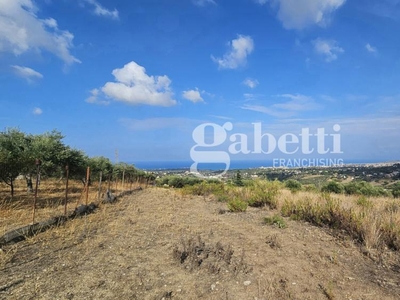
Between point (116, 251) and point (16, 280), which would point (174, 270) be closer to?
point (116, 251)

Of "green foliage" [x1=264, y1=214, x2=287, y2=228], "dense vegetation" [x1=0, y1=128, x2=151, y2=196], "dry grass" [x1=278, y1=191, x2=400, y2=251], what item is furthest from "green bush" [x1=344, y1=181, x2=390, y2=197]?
"dense vegetation" [x1=0, y1=128, x2=151, y2=196]

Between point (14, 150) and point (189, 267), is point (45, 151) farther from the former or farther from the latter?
point (189, 267)

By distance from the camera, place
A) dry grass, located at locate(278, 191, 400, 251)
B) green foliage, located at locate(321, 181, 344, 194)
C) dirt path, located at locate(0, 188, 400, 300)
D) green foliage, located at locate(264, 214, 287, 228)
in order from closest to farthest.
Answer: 1. dirt path, located at locate(0, 188, 400, 300)
2. dry grass, located at locate(278, 191, 400, 251)
3. green foliage, located at locate(264, 214, 287, 228)
4. green foliage, located at locate(321, 181, 344, 194)

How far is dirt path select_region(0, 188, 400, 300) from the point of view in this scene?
3447 millimetres

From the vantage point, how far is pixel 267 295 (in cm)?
339

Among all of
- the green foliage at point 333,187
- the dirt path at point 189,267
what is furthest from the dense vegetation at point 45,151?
the green foliage at point 333,187

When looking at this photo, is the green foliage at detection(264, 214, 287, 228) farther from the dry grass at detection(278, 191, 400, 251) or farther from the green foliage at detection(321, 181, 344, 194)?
the green foliage at detection(321, 181, 344, 194)

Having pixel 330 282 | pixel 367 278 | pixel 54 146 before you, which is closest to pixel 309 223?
pixel 367 278

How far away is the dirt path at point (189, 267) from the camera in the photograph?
11.3 feet

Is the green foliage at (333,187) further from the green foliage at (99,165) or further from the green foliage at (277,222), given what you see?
the green foliage at (99,165)

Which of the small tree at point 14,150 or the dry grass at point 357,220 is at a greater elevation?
the small tree at point 14,150

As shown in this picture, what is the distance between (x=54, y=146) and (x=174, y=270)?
14.1m

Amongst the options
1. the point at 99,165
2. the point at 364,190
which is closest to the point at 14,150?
the point at 99,165

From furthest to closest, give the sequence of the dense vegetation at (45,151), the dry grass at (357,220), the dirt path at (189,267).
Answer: the dense vegetation at (45,151)
the dry grass at (357,220)
the dirt path at (189,267)
